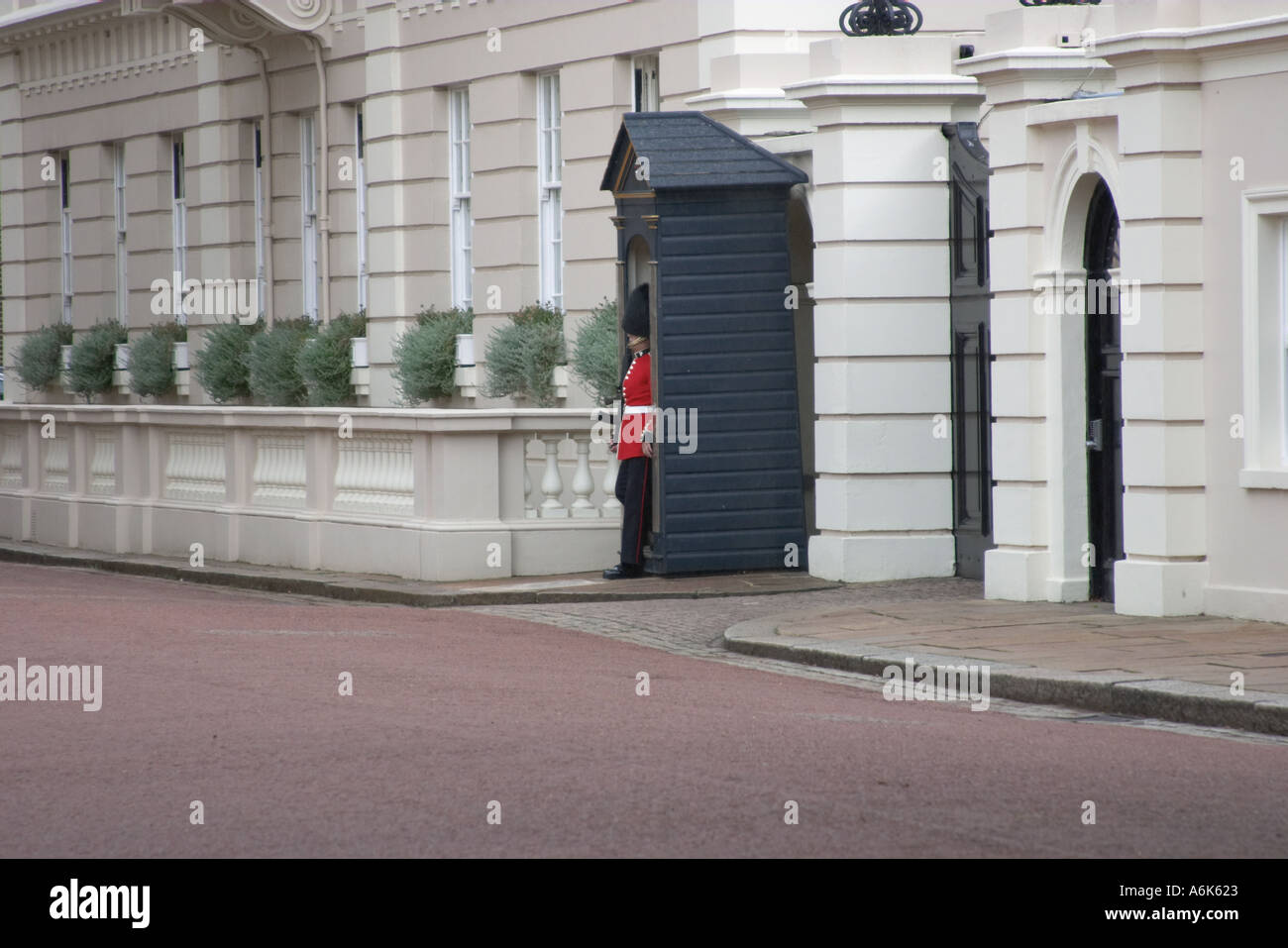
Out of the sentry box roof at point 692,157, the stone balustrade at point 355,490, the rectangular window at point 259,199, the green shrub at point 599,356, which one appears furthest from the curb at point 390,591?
the rectangular window at point 259,199

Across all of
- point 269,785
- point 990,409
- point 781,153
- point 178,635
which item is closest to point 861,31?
point 781,153

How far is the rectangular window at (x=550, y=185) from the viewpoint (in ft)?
75.8

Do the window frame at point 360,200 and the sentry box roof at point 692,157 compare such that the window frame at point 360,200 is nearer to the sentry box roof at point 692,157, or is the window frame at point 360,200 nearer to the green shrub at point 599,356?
the green shrub at point 599,356

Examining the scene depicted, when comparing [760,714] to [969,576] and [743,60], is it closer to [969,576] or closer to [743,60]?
[969,576]

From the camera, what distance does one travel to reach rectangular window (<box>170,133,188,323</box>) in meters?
30.4

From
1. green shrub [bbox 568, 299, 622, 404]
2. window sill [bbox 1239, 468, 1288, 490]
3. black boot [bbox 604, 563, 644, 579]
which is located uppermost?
green shrub [bbox 568, 299, 622, 404]

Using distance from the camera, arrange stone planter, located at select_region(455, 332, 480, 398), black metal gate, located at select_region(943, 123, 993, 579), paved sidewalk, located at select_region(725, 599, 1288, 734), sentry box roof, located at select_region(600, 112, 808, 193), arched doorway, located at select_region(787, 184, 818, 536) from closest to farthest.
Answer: paved sidewalk, located at select_region(725, 599, 1288, 734) < black metal gate, located at select_region(943, 123, 993, 579) < sentry box roof, located at select_region(600, 112, 808, 193) < arched doorway, located at select_region(787, 184, 818, 536) < stone planter, located at select_region(455, 332, 480, 398)

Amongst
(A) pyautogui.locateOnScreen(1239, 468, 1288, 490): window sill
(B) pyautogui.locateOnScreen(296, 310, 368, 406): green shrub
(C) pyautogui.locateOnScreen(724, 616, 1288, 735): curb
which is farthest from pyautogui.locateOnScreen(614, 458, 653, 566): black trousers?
(B) pyautogui.locateOnScreen(296, 310, 368, 406): green shrub

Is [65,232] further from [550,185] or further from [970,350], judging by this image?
[970,350]

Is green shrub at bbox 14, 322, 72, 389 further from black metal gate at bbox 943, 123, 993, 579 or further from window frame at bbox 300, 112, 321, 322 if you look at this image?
black metal gate at bbox 943, 123, 993, 579

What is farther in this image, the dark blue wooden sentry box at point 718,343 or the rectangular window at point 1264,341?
the dark blue wooden sentry box at point 718,343

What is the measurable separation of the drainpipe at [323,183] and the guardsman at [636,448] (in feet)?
33.9

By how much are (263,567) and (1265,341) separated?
8594 millimetres

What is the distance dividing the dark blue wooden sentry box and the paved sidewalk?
2.31m
